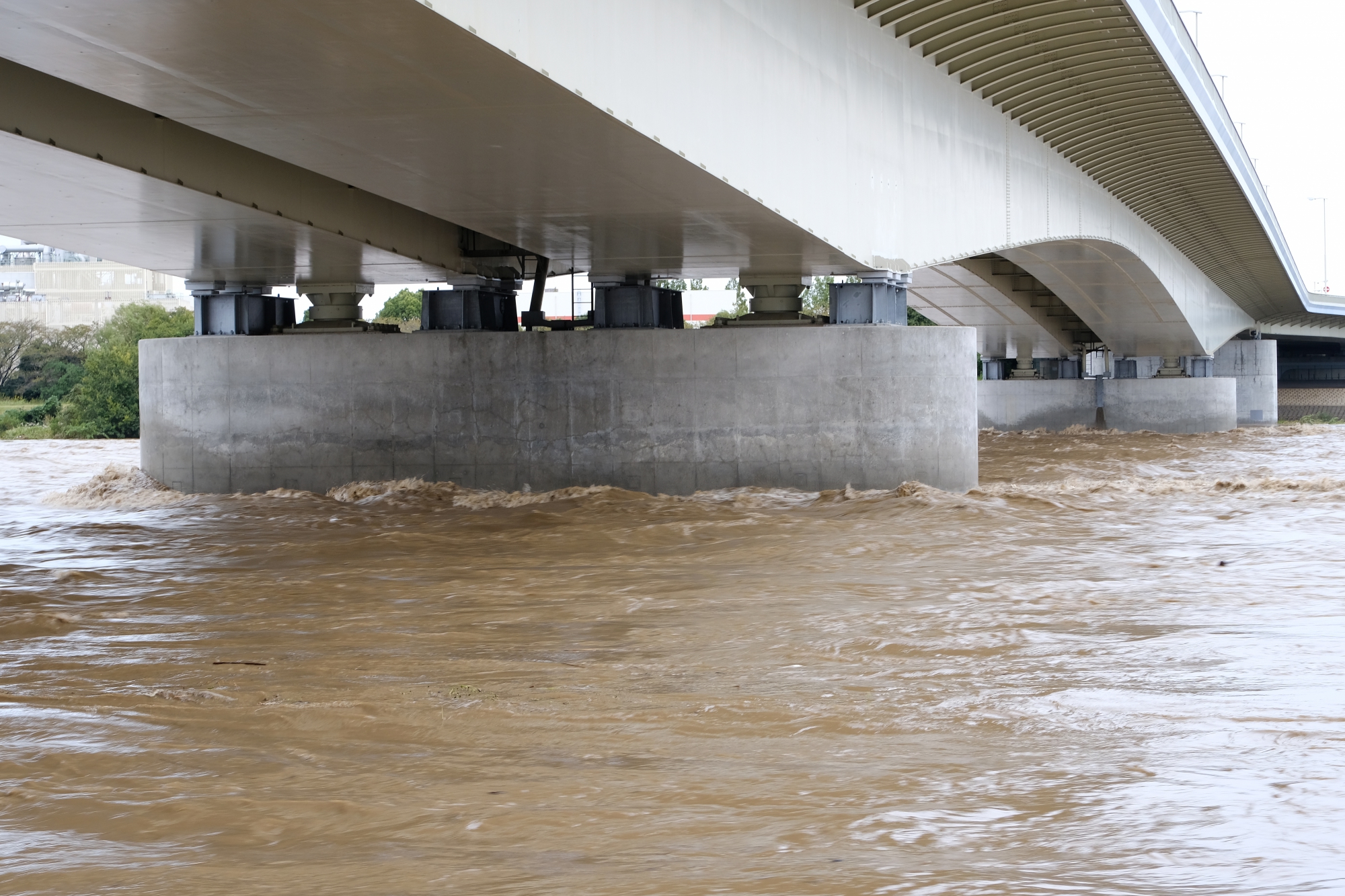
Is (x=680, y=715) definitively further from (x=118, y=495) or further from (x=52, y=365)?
(x=52, y=365)

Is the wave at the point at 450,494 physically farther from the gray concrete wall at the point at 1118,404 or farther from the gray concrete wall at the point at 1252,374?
the gray concrete wall at the point at 1252,374

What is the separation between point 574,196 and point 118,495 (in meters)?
9.42

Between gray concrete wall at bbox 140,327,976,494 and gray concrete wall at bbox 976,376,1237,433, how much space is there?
1117 inches

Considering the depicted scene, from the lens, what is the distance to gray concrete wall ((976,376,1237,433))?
45.6m

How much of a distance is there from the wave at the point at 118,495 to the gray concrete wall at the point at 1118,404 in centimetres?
3093

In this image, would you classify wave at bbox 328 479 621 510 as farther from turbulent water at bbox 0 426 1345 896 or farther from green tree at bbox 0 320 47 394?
green tree at bbox 0 320 47 394

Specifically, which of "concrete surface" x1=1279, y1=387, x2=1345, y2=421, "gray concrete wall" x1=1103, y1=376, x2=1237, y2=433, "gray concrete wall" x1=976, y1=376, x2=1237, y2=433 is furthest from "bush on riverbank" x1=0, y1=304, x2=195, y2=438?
"concrete surface" x1=1279, y1=387, x2=1345, y2=421

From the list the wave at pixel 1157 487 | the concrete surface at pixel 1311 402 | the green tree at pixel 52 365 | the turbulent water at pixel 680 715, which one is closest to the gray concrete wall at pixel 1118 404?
the wave at pixel 1157 487

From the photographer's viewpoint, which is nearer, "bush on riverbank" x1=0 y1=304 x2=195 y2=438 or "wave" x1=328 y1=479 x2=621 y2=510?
"wave" x1=328 y1=479 x2=621 y2=510

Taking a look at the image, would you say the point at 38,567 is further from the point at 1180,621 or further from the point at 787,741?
the point at 1180,621

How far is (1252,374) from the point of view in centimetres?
6184

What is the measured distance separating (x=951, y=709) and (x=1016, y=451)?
90.3 ft

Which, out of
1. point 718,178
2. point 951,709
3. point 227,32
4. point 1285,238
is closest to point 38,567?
point 227,32

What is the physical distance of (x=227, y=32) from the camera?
26.9ft
